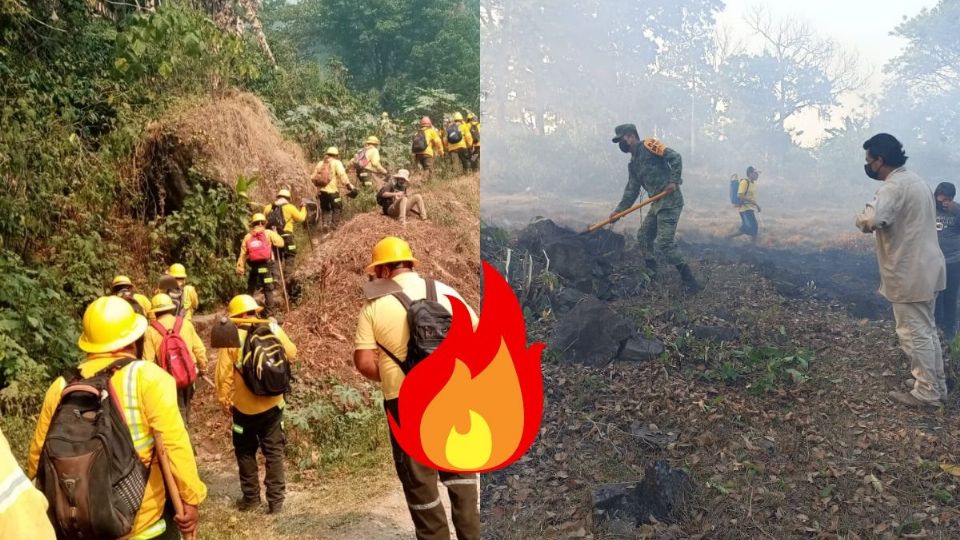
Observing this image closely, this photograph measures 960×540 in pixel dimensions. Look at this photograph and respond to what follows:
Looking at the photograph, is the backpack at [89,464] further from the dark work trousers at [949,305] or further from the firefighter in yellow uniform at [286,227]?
the firefighter in yellow uniform at [286,227]

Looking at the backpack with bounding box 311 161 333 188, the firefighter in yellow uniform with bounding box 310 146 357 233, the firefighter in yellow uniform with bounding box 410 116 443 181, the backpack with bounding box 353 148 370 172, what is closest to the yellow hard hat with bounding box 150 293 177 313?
the firefighter in yellow uniform with bounding box 310 146 357 233

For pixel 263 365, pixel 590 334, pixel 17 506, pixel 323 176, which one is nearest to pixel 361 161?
pixel 323 176

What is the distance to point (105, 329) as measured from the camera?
7.93ft

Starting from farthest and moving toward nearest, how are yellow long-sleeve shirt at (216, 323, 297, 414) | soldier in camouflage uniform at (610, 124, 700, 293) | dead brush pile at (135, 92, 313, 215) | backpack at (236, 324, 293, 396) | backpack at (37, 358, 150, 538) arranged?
dead brush pile at (135, 92, 313, 215)
yellow long-sleeve shirt at (216, 323, 297, 414)
backpack at (236, 324, 293, 396)
soldier in camouflage uniform at (610, 124, 700, 293)
backpack at (37, 358, 150, 538)

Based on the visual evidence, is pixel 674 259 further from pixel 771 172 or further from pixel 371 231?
pixel 371 231

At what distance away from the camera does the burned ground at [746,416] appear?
265cm

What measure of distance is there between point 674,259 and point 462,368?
1059 mm

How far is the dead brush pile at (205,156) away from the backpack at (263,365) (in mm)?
7303

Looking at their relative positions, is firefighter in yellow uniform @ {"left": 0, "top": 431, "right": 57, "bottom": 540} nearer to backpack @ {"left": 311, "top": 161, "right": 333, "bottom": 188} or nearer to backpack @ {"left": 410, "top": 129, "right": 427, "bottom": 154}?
backpack @ {"left": 311, "top": 161, "right": 333, "bottom": 188}

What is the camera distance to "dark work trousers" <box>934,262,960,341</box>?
2703 mm

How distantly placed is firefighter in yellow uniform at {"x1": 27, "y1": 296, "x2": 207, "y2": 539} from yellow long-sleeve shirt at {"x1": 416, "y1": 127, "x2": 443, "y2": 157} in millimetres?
11054

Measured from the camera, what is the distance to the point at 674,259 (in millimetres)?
2949

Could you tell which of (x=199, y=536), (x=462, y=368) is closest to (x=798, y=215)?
(x=462, y=368)

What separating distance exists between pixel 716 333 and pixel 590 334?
55cm
